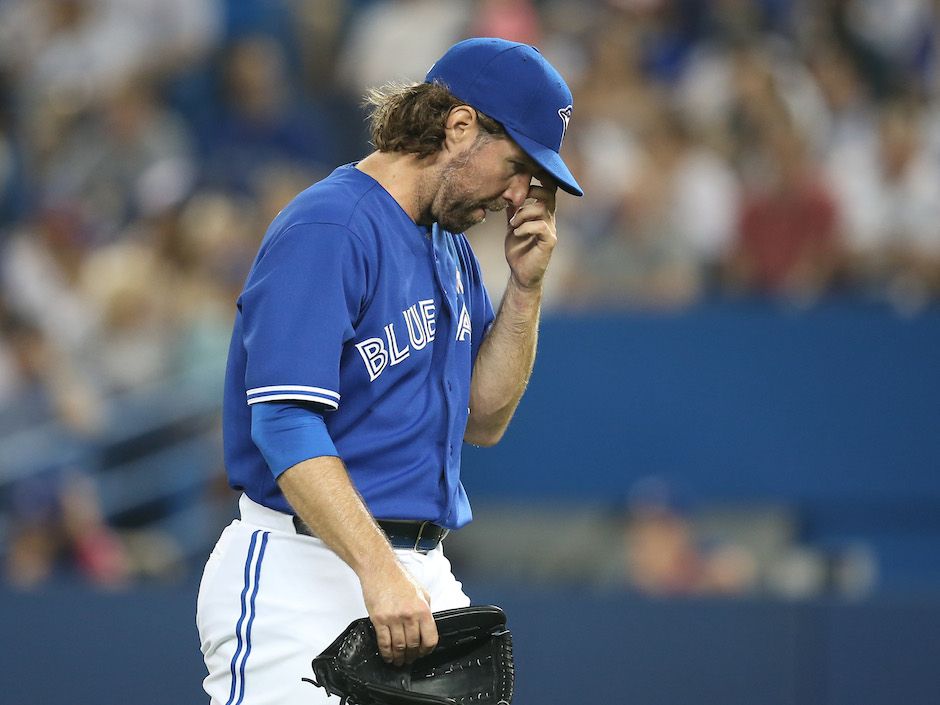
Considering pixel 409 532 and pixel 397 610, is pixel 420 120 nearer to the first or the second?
pixel 409 532

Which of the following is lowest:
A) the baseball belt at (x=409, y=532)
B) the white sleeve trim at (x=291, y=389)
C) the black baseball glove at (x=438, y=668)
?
the black baseball glove at (x=438, y=668)

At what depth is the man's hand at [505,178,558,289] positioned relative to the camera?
11.7 ft

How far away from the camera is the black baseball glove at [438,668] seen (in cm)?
307

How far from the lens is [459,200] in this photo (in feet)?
11.0

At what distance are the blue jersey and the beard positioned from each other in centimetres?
8

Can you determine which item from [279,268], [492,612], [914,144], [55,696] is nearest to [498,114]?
[279,268]

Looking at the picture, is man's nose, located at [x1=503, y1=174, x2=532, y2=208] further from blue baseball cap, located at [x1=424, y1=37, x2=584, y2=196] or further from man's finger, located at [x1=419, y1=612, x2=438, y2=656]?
man's finger, located at [x1=419, y1=612, x2=438, y2=656]

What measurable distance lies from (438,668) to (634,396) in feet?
12.7

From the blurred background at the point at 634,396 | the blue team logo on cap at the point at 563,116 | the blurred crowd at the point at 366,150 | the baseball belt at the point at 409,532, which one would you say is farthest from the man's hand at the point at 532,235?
the blurred crowd at the point at 366,150

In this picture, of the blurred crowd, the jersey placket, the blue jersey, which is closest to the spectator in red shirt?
the blurred crowd

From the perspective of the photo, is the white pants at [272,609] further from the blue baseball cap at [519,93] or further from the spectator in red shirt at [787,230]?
the spectator in red shirt at [787,230]

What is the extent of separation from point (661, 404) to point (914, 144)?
221 centimetres

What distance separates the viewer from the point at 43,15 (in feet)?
32.2

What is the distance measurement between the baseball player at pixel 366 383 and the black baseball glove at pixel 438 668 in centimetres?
7
